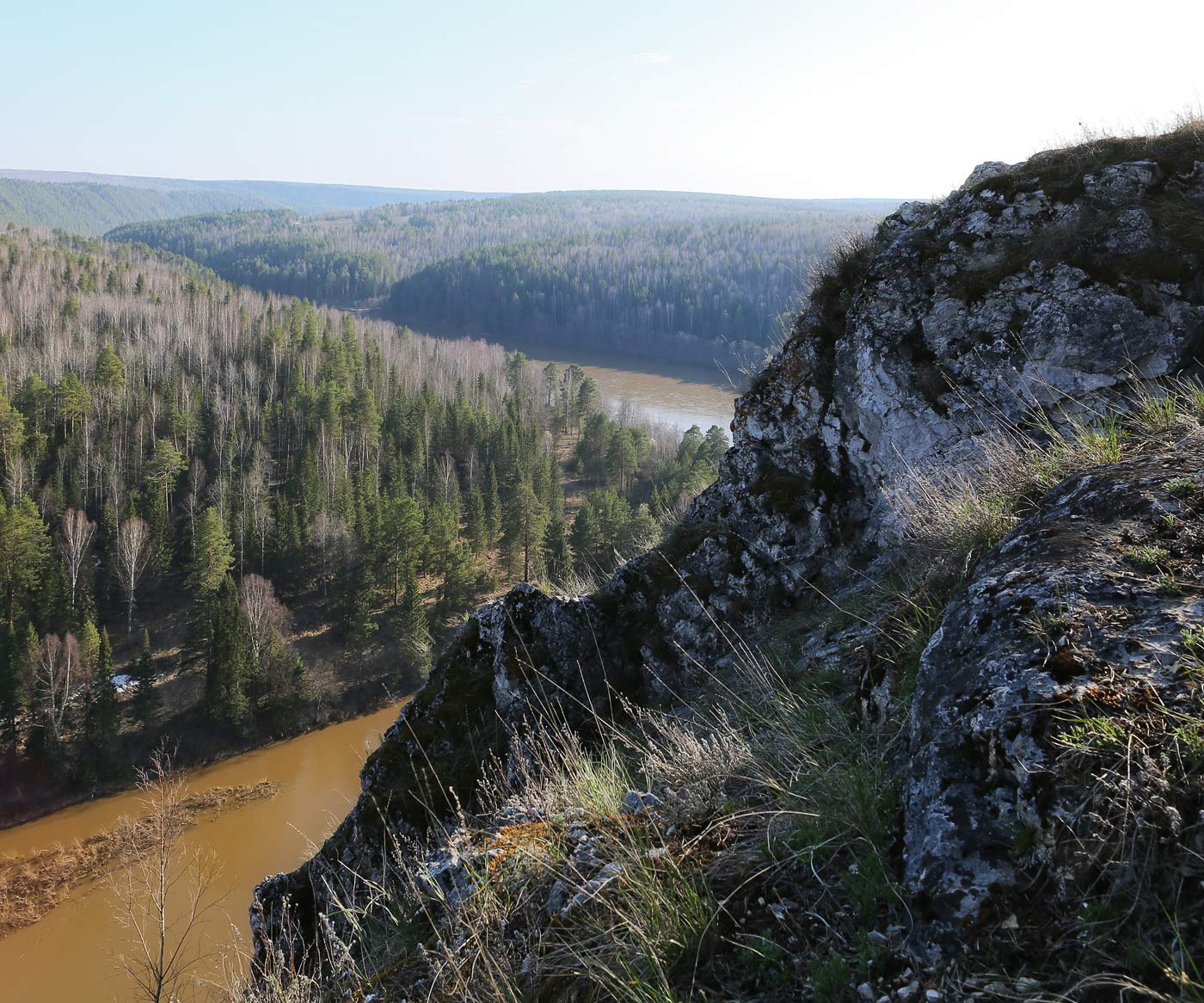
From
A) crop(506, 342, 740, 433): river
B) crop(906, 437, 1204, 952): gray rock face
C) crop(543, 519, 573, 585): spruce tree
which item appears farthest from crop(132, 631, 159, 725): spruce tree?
crop(506, 342, 740, 433): river

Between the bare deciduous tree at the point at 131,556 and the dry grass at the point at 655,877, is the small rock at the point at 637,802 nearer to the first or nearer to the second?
the dry grass at the point at 655,877

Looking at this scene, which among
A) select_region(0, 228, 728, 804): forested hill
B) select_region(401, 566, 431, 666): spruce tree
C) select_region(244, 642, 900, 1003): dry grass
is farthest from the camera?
select_region(401, 566, 431, 666): spruce tree

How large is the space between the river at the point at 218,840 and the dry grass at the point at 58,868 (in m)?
0.42

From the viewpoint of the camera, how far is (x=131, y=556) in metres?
39.2

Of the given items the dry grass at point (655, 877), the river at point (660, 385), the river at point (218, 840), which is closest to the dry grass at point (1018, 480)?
the dry grass at point (655, 877)

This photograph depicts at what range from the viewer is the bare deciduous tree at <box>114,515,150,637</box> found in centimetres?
3922

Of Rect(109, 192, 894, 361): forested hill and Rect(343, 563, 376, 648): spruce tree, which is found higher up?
Rect(109, 192, 894, 361): forested hill

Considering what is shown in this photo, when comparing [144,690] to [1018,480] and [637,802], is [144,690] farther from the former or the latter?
[1018,480]

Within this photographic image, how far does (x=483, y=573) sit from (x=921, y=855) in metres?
40.3

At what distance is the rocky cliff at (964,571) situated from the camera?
7.73ft

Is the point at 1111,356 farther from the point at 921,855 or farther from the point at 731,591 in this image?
the point at 921,855

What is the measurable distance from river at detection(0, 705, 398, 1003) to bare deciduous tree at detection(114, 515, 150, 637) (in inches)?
508

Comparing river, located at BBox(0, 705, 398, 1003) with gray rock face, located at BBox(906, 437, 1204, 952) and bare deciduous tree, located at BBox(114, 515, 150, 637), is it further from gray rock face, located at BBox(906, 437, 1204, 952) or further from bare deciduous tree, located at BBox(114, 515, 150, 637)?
gray rock face, located at BBox(906, 437, 1204, 952)

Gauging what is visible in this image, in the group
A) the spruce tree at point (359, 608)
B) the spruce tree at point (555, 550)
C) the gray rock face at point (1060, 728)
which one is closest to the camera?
the gray rock face at point (1060, 728)
